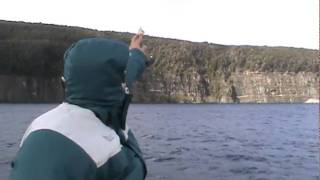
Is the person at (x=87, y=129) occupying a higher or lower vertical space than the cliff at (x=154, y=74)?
higher

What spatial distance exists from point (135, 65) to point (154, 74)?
18019 centimetres

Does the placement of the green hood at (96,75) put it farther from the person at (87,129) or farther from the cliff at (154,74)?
the cliff at (154,74)

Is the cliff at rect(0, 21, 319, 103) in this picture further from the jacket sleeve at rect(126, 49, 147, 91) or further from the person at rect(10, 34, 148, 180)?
the person at rect(10, 34, 148, 180)

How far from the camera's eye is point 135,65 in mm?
3258

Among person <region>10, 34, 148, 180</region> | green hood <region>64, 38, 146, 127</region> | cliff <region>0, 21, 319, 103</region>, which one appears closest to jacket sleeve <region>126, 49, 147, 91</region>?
person <region>10, 34, 148, 180</region>

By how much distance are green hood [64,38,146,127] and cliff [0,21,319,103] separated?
153 meters

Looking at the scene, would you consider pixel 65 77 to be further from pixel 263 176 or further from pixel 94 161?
pixel 263 176

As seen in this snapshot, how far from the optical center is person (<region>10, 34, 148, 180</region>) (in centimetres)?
232

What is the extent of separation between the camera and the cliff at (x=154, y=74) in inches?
6302

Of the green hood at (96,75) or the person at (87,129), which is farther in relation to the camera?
the green hood at (96,75)

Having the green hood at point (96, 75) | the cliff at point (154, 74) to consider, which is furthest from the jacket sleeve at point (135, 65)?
the cliff at point (154, 74)

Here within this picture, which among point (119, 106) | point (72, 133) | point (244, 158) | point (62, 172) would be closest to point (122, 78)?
point (119, 106)

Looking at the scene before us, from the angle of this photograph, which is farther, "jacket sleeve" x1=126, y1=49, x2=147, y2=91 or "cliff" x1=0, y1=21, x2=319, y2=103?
"cliff" x1=0, y1=21, x2=319, y2=103

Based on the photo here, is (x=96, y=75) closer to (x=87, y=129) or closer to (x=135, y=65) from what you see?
(x=87, y=129)
